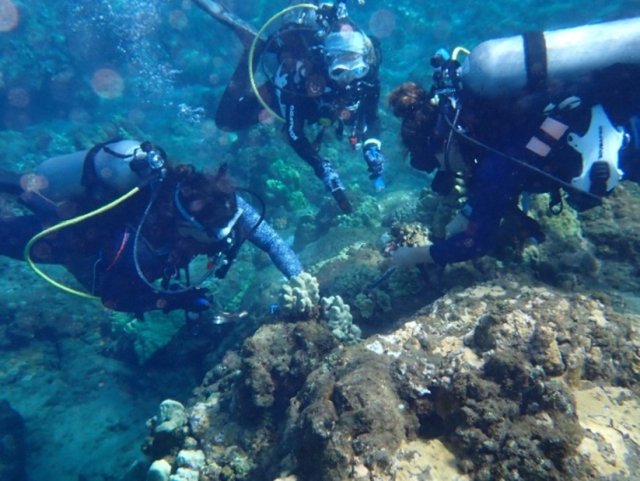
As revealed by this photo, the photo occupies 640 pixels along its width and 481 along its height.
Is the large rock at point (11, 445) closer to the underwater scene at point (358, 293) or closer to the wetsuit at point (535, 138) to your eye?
the underwater scene at point (358, 293)

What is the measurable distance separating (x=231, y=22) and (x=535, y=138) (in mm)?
7754

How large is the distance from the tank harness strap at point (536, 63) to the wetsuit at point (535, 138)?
3.9 inches

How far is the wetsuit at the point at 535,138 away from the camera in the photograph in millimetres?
3361

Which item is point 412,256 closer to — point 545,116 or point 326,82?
point 545,116

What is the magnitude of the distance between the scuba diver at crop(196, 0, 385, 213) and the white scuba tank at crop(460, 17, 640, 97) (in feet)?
8.52

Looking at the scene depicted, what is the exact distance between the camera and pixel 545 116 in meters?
3.41

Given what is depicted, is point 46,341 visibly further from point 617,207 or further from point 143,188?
point 617,207

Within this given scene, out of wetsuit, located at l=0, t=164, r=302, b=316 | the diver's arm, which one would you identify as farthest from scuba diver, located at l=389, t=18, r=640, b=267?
the diver's arm

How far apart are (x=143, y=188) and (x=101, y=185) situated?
20.5 inches

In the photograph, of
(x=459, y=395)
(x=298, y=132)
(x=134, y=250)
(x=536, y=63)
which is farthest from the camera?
(x=298, y=132)

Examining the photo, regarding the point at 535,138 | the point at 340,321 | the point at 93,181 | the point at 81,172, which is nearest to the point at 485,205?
the point at 535,138

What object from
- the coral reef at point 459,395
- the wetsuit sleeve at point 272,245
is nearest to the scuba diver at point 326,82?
the wetsuit sleeve at point 272,245

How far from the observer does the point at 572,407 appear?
2691 mm

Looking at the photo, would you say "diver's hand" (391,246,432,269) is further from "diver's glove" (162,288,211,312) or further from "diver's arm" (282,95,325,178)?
"diver's arm" (282,95,325,178)
